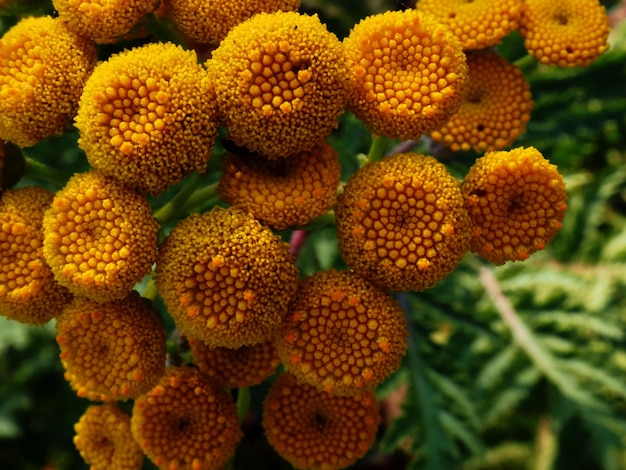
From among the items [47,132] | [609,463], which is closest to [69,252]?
[47,132]

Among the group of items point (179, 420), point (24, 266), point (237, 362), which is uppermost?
point (24, 266)

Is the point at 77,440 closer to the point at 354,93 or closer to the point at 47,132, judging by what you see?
the point at 47,132

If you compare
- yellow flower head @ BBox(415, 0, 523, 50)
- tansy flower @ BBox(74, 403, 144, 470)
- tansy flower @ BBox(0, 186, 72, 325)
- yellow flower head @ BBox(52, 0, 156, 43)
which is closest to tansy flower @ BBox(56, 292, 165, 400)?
tansy flower @ BBox(0, 186, 72, 325)

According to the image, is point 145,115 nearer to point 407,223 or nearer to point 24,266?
point 24,266

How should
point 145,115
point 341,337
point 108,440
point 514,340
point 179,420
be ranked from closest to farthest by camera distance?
point 145,115 < point 341,337 < point 179,420 < point 108,440 < point 514,340

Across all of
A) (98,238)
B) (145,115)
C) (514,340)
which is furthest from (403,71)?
(514,340)

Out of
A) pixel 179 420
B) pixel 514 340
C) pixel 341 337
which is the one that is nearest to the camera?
pixel 341 337

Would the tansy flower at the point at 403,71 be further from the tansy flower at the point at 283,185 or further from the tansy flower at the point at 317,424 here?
the tansy flower at the point at 317,424

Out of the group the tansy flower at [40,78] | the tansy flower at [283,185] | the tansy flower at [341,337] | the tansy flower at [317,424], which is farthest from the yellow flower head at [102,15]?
the tansy flower at [317,424]
